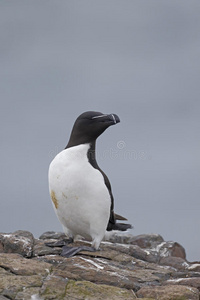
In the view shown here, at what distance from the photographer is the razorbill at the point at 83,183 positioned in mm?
9867

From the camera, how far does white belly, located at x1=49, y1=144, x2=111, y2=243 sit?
9852mm

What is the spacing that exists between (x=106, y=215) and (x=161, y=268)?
6.00ft

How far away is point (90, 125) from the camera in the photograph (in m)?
10.2

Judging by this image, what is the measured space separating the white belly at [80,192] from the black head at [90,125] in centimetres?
20

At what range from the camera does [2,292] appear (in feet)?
24.8

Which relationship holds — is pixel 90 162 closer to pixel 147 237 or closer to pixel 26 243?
pixel 26 243

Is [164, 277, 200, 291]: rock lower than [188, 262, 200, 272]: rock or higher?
higher

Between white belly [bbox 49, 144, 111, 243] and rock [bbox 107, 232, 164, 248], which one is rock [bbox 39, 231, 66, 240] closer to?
rock [bbox 107, 232, 164, 248]

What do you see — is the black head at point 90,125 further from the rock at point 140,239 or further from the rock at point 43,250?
the rock at point 140,239

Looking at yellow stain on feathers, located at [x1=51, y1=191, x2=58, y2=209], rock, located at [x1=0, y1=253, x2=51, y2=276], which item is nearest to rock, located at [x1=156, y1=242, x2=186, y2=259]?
yellow stain on feathers, located at [x1=51, y1=191, x2=58, y2=209]

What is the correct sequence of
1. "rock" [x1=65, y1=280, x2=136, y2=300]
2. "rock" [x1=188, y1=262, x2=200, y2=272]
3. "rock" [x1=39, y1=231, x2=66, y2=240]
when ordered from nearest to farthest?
"rock" [x1=65, y1=280, x2=136, y2=300]
"rock" [x1=188, y1=262, x2=200, y2=272]
"rock" [x1=39, y1=231, x2=66, y2=240]

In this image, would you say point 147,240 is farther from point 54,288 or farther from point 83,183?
point 54,288

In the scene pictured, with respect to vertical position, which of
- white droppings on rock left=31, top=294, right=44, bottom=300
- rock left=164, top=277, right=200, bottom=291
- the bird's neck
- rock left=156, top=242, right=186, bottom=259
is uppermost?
the bird's neck

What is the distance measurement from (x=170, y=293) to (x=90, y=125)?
386cm
